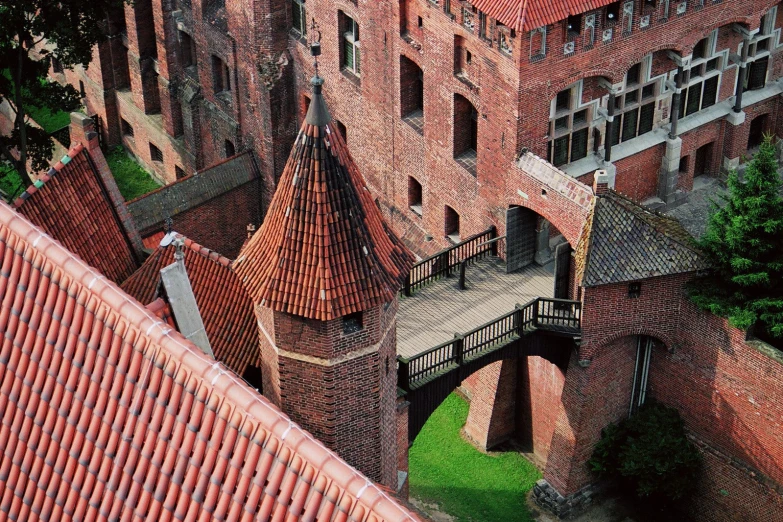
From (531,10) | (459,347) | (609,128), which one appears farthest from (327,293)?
(609,128)

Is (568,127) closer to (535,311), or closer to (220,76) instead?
(535,311)

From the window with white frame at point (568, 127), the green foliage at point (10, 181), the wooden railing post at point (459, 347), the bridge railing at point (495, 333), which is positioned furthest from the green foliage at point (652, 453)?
the green foliage at point (10, 181)

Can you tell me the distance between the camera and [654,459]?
128 ft

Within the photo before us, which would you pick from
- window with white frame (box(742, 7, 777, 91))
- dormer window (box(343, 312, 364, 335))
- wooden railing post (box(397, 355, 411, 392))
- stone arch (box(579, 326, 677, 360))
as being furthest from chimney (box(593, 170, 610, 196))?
dormer window (box(343, 312, 364, 335))

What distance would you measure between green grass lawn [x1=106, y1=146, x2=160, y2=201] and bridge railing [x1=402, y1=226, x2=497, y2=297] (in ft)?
54.7

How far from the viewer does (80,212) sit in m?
32.5

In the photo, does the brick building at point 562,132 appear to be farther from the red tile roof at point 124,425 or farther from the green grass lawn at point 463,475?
the red tile roof at point 124,425

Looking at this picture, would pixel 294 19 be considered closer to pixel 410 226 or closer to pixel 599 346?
pixel 410 226

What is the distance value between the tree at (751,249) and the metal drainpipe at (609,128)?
436 cm

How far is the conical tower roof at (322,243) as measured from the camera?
2617cm

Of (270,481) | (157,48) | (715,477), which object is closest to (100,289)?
(270,481)

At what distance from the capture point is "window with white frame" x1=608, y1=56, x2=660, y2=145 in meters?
40.1

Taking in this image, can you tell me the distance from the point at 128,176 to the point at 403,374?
22.2 metres

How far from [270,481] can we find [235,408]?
3.36 feet
